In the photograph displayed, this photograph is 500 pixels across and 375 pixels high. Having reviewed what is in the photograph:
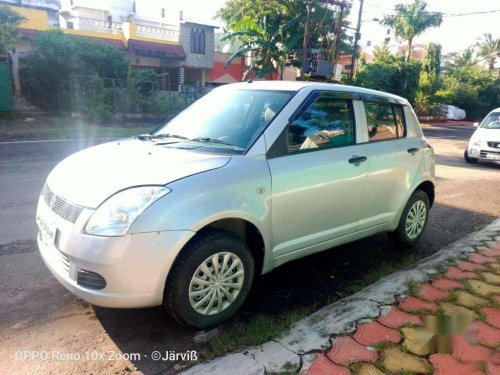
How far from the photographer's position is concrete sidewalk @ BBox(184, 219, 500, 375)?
2432 millimetres

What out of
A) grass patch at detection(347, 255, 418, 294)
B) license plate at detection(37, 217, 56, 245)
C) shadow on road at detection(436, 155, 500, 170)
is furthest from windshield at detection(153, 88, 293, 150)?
shadow on road at detection(436, 155, 500, 170)

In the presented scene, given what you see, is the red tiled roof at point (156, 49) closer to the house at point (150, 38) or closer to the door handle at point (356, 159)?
the house at point (150, 38)

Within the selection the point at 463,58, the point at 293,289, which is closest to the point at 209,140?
the point at 293,289

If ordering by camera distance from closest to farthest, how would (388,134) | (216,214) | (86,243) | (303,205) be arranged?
(86,243) < (216,214) < (303,205) < (388,134)

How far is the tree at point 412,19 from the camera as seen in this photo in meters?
33.8

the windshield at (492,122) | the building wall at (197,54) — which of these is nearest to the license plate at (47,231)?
the windshield at (492,122)

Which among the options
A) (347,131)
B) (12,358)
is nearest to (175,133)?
(347,131)

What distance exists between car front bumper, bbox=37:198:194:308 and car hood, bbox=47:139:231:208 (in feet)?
0.64

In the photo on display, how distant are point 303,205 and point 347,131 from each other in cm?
98

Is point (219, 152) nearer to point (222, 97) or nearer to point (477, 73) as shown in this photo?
point (222, 97)

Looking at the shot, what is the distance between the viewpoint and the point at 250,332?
2848mm

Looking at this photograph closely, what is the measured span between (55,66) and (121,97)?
270cm

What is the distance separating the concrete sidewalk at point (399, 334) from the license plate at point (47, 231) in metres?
1.28

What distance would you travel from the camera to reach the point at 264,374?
233cm
